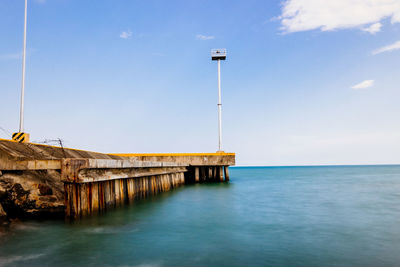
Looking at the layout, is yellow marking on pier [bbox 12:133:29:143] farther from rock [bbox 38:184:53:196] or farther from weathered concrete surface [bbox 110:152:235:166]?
weathered concrete surface [bbox 110:152:235:166]

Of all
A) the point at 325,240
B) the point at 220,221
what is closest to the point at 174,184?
the point at 220,221

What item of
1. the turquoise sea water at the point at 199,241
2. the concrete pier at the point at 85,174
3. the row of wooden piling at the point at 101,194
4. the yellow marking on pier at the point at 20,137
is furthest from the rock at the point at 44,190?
the yellow marking on pier at the point at 20,137

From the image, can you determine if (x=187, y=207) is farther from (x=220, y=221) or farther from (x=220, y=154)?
(x=220, y=154)

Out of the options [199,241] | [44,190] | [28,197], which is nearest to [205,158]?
[44,190]

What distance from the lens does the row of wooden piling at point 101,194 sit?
23.9 ft

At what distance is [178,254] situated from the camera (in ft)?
19.1

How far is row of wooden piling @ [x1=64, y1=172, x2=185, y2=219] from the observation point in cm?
728

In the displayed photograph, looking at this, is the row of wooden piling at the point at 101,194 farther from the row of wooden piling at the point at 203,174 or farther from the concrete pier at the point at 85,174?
the row of wooden piling at the point at 203,174

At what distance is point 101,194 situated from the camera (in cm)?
844

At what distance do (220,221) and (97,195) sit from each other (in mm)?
4179

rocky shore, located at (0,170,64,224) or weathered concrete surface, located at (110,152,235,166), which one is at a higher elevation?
weathered concrete surface, located at (110,152,235,166)

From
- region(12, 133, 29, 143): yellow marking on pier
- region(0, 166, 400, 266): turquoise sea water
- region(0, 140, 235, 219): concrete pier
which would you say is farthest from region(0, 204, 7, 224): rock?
region(12, 133, 29, 143): yellow marking on pier

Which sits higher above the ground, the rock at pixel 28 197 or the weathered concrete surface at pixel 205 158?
the weathered concrete surface at pixel 205 158

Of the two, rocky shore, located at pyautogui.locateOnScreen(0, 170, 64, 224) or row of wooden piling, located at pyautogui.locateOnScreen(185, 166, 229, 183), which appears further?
row of wooden piling, located at pyautogui.locateOnScreen(185, 166, 229, 183)
